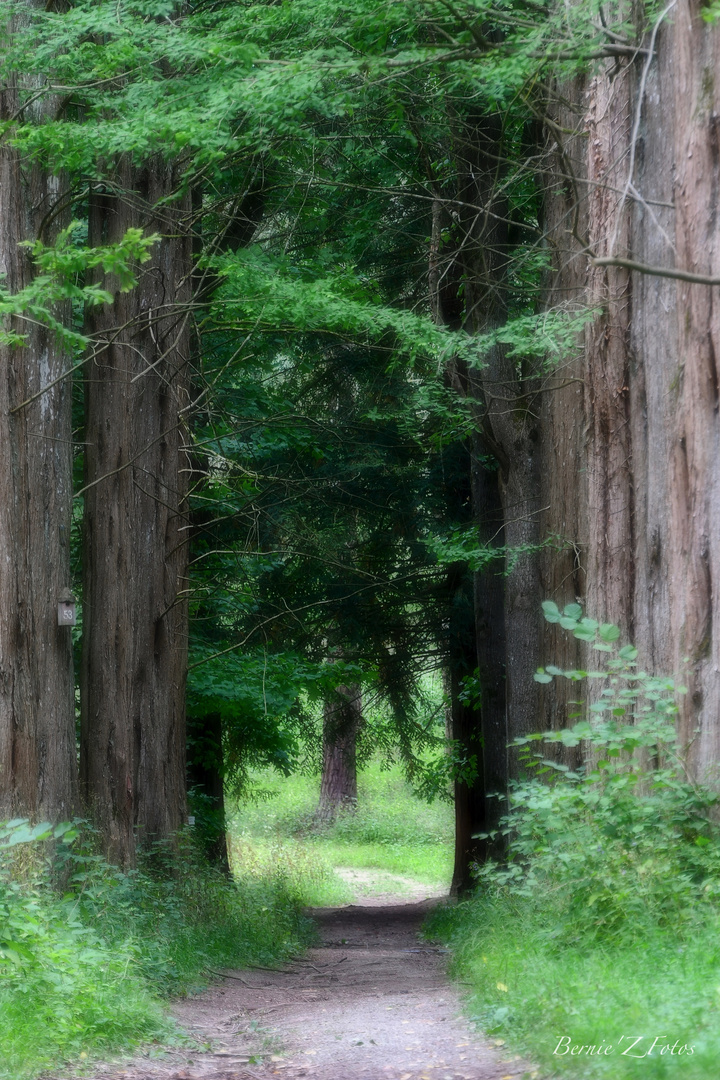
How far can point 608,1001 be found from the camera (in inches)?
187

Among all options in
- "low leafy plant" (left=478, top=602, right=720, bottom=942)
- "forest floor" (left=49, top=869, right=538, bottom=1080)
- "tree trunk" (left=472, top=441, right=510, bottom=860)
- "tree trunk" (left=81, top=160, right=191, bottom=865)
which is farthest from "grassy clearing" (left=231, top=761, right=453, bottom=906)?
"low leafy plant" (left=478, top=602, right=720, bottom=942)

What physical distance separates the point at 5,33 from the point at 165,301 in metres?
3.05

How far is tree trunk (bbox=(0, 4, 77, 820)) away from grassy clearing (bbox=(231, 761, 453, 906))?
11818 millimetres

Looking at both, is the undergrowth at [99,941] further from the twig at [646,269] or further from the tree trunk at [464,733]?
the tree trunk at [464,733]

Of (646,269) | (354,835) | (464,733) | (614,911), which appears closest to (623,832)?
(614,911)

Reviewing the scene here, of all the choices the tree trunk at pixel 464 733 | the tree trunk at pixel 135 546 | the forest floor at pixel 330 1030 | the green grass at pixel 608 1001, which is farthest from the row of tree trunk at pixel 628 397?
the tree trunk at pixel 135 546

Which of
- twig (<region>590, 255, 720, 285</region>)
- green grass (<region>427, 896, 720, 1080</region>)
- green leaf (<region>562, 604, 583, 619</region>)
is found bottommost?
green grass (<region>427, 896, 720, 1080</region>)

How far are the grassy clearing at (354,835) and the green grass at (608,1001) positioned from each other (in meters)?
13.7

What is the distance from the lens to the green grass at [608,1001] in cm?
410

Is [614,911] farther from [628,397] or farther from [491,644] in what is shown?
[491,644]

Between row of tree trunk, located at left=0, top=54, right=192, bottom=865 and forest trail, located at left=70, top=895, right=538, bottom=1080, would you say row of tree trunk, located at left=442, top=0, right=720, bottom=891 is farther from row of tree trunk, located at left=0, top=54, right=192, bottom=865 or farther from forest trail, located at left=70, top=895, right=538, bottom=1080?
row of tree trunk, located at left=0, top=54, right=192, bottom=865

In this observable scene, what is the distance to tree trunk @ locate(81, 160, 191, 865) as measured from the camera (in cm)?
1019

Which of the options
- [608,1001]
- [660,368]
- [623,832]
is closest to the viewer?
[608,1001]

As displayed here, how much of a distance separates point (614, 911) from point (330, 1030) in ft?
6.31
